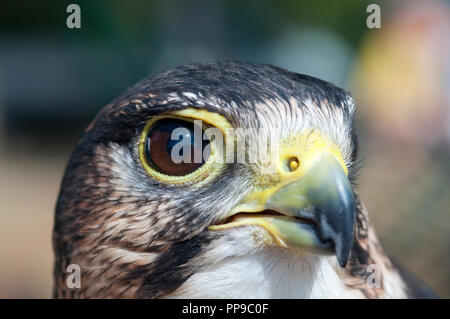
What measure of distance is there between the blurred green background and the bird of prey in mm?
1542

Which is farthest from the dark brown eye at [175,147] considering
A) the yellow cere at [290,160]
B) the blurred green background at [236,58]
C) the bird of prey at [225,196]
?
the blurred green background at [236,58]

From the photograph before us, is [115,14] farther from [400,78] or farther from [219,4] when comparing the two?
[400,78]

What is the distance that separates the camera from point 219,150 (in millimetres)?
2367

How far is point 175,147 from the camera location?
2.42 meters

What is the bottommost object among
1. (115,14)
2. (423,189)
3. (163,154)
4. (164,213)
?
(423,189)

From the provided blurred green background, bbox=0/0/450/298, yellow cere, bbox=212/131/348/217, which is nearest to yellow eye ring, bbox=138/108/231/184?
yellow cere, bbox=212/131/348/217

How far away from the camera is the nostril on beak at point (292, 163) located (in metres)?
2.26

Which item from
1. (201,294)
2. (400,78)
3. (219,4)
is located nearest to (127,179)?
(201,294)

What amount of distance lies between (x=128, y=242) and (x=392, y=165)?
3.72 meters

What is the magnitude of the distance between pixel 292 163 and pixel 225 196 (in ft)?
0.94

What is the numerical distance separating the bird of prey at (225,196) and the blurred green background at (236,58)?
1.54m

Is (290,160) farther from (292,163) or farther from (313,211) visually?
(313,211)

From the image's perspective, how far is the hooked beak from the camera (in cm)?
214

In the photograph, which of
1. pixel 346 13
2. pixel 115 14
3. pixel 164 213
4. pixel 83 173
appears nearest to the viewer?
pixel 164 213
